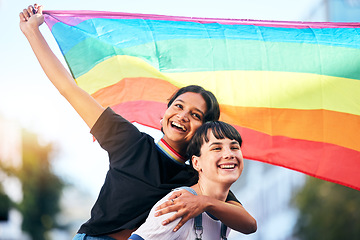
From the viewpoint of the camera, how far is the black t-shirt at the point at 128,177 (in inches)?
132

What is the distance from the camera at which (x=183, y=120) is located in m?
3.63

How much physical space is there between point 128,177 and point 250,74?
6.01 feet

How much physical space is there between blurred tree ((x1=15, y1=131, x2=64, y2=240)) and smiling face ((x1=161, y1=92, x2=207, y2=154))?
23808 millimetres

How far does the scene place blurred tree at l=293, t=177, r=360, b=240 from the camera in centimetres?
1831

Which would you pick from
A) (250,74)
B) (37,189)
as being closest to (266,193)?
(37,189)

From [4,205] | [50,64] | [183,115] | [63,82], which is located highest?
[50,64]

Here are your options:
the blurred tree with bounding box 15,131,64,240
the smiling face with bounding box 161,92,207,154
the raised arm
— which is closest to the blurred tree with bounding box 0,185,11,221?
the blurred tree with bounding box 15,131,64,240

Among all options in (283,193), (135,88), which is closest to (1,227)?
(283,193)

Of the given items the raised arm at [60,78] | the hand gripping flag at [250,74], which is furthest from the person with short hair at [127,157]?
the hand gripping flag at [250,74]

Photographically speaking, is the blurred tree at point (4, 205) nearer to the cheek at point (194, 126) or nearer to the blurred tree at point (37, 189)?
the blurred tree at point (37, 189)

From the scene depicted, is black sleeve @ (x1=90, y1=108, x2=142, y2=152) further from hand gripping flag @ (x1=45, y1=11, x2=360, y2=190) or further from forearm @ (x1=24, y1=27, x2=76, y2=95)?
hand gripping flag @ (x1=45, y1=11, x2=360, y2=190)

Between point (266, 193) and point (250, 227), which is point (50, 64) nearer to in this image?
point (250, 227)

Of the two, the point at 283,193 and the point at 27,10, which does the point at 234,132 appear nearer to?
the point at 27,10

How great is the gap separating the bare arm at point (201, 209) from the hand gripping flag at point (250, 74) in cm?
148
